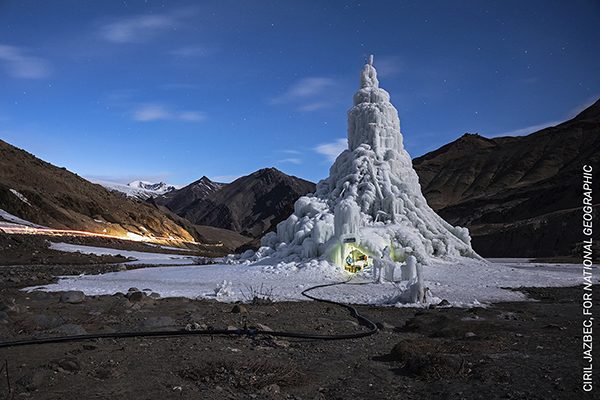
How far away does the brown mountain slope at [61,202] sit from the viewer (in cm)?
5772

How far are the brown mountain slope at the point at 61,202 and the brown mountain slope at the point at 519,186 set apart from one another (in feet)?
195

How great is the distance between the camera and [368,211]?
30359mm

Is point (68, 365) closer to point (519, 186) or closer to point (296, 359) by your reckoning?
point (296, 359)

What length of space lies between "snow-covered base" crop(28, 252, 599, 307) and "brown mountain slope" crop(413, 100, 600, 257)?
3229 cm

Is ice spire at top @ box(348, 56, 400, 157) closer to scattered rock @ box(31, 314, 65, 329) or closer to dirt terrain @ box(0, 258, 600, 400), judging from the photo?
dirt terrain @ box(0, 258, 600, 400)

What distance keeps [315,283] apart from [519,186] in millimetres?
88219

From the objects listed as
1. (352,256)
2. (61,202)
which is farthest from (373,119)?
(61,202)

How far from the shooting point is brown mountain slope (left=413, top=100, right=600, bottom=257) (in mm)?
54125

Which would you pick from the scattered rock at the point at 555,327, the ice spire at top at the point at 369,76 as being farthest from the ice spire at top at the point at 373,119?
the scattered rock at the point at 555,327

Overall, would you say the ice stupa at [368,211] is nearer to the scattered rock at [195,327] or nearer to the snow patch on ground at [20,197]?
the scattered rock at [195,327]

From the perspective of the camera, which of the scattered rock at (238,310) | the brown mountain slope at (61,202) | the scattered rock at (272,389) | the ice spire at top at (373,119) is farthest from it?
the brown mountain slope at (61,202)

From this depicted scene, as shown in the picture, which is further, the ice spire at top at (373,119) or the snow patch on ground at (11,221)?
the snow patch on ground at (11,221)

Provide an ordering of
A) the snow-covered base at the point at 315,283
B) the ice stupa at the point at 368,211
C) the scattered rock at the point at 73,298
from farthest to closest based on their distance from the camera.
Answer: the ice stupa at the point at 368,211 < the snow-covered base at the point at 315,283 < the scattered rock at the point at 73,298

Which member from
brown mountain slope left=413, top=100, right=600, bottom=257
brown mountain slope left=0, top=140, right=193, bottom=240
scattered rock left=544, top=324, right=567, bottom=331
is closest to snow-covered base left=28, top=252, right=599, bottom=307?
scattered rock left=544, top=324, right=567, bottom=331
